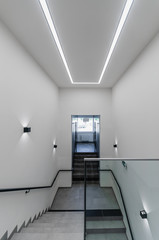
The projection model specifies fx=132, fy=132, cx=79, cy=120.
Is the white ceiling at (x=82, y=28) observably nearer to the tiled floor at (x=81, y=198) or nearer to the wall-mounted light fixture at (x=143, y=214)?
the wall-mounted light fixture at (x=143, y=214)

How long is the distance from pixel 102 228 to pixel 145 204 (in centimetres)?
167

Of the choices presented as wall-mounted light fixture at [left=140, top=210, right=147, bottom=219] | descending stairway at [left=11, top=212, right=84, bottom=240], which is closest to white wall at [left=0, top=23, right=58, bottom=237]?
descending stairway at [left=11, top=212, right=84, bottom=240]

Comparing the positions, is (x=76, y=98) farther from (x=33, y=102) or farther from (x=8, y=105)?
(x=8, y=105)

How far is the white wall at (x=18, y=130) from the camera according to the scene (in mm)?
2117

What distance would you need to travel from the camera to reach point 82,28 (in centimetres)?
224

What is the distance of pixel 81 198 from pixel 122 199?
6.72 feet

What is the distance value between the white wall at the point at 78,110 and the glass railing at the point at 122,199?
180cm

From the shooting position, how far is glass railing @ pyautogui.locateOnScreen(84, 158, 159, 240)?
2449mm

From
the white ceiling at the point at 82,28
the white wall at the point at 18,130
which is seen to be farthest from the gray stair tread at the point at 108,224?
the white ceiling at the point at 82,28

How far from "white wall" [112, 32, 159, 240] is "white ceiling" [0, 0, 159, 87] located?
0.38m

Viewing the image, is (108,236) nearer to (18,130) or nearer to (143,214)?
(143,214)

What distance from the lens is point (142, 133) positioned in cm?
298

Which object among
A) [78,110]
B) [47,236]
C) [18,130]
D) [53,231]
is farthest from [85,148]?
[18,130]

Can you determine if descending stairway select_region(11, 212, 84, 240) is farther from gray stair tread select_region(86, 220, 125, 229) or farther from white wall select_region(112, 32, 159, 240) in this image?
white wall select_region(112, 32, 159, 240)
